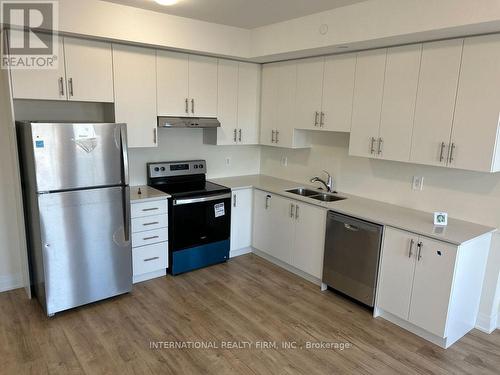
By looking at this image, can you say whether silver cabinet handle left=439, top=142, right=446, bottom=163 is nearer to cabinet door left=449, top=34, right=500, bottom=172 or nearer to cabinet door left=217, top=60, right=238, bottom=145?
cabinet door left=449, top=34, right=500, bottom=172

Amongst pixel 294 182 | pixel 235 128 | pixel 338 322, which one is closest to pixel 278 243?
pixel 294 182

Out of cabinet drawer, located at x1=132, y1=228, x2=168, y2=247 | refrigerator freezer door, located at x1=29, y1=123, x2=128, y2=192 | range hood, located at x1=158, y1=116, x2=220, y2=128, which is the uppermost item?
range hood, located at x1=158, y1=116, x2=220, y2=128

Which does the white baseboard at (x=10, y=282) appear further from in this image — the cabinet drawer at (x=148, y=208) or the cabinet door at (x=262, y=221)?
the cabinet door at (x=262, y=221)

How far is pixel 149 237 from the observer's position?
11.9 ft

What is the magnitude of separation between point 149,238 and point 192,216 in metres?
0.50

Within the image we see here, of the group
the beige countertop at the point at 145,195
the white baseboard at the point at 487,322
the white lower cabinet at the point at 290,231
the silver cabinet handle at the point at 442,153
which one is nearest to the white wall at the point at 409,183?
the white baseboard at the point at 487,322

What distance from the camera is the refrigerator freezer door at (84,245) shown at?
2.88 meters

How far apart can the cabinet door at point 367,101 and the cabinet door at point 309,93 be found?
1.51 ft

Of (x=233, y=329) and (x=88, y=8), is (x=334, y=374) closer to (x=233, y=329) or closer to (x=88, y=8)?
(x=233, y=329)

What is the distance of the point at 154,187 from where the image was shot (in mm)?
4035

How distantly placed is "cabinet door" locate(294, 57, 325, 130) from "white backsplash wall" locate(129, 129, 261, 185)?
3.57 ft

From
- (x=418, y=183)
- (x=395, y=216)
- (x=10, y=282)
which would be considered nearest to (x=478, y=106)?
(x=418, y=183)

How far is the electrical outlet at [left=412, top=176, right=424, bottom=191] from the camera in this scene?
10.9 ft

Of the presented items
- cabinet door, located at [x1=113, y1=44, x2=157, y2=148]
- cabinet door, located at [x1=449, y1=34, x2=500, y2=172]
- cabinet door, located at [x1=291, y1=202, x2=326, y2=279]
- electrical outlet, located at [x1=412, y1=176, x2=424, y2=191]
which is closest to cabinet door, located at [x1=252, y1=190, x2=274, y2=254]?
cabinet door, located at [x1=291, y1=202, x2=326, y2=279]
